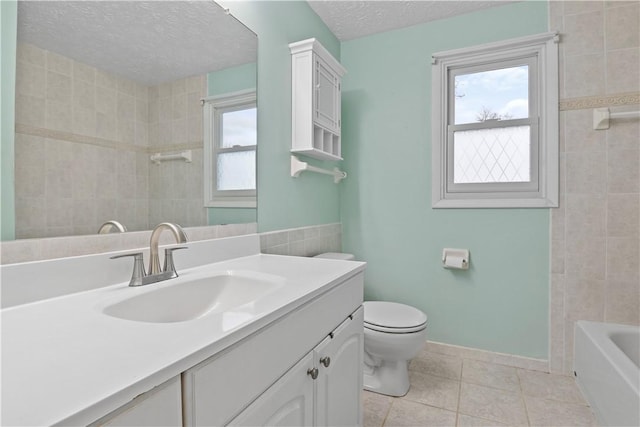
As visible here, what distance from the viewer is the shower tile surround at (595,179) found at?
1.83 metres

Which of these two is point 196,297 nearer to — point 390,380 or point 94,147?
point 94,147

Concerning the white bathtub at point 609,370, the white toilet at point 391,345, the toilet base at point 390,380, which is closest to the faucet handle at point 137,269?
the white toilet at point 391,345

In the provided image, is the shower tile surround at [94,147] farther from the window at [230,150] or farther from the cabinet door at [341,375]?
the cabinet door at [341,375]

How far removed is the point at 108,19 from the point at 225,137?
1.80 ft

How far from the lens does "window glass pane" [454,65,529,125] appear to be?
2.12 m

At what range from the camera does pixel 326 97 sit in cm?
203

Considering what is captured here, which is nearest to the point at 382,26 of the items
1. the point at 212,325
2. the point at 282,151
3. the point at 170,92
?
the point at 282,151

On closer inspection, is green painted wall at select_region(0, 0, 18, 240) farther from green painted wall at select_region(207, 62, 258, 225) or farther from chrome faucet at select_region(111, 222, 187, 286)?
green painted wall at select_region(207, 62, 258, 225)

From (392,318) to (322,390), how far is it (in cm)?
89

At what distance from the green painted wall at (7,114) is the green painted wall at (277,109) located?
82 cm

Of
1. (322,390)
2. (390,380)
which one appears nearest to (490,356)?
(390,380)

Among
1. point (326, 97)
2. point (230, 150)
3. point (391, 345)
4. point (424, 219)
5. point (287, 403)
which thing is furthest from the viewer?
point (424, 219)

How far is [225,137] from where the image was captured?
1393mm

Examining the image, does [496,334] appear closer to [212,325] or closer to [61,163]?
[212,325]
